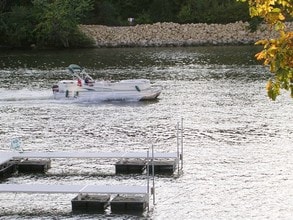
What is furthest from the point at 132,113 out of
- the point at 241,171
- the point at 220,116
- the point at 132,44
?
the point at 132,44

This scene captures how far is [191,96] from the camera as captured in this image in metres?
45.1

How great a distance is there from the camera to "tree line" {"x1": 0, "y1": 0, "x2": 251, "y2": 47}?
87.9 m

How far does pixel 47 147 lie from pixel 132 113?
10.5m

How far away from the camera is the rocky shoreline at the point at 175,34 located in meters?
88.5

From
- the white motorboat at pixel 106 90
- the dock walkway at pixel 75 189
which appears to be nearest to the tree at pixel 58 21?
the white motorboat at pixel 106 90

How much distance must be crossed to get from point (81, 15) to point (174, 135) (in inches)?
2453

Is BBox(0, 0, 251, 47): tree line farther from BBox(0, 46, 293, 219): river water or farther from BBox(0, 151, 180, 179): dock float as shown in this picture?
BBox(0, 151, 180, 179): dock float

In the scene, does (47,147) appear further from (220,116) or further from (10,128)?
(220,116)

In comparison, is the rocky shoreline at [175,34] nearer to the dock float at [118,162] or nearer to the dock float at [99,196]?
the dock float at [118,162]

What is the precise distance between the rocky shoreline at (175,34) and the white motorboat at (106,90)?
43.9m

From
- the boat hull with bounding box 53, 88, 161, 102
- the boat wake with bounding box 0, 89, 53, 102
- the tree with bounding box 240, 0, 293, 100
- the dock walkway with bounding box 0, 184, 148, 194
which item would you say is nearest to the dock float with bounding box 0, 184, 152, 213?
the dock walkway with bounding box 0, 184, 148, 194

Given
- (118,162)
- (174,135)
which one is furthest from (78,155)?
(174,135)

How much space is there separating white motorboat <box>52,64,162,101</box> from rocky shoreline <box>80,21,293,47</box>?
43922 mm

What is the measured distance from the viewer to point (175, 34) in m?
91.6
